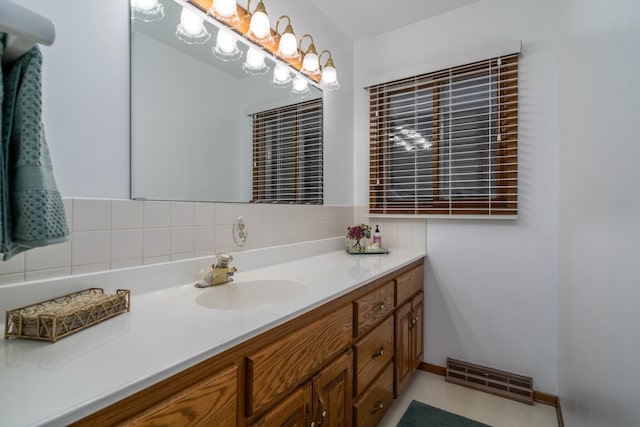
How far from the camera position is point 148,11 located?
1.14 meters

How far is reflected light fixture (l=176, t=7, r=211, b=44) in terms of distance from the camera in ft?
4.11

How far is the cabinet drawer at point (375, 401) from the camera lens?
128 cm

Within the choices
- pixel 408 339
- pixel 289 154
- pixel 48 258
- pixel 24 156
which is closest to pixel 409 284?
pixel 408 339

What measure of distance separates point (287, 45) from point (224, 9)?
41cm

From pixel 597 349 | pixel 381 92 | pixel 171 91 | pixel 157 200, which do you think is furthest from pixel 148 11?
pixel 597 349

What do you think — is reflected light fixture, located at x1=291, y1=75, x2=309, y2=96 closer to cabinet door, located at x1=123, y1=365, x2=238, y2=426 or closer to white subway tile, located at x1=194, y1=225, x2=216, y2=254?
white subway tile, located at x1=194, y1=225, x2=216, y2=254

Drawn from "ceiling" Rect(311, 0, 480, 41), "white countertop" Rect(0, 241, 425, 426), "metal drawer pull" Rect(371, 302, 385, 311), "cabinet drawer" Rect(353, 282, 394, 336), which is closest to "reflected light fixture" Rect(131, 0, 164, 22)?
"white countertop" Rect(0, 241, 425, 426)

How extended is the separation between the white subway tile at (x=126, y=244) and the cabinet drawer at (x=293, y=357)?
610 mm

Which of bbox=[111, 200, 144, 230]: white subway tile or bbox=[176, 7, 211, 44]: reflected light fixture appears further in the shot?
bbox=[176, 7, 211, 44]: reflected light fixture

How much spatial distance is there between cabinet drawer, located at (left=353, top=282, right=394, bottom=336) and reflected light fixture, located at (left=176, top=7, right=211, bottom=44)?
1312 mm

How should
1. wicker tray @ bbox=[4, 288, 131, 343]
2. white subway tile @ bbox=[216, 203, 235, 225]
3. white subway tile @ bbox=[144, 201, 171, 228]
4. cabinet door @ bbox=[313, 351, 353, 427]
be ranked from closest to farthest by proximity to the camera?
wicker tray @ bbox=[4, 288, 131, 343]
cabinet door @ bbox=[313, 351, 353, 427]
white subway tile @ bbox=[144, 201, 171, 228]
white subway tile @ bbox=[216, 203, 235, 225]

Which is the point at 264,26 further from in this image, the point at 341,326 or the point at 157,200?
the point at 341,326

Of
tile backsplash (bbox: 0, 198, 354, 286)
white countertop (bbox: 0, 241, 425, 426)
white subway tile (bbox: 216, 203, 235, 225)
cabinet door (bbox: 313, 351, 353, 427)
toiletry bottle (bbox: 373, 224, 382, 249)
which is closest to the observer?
white countertop (bbox: 0, 241, 425, 426)

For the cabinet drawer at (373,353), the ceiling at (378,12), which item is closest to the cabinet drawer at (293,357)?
the cabinet drawer at (373,353)
